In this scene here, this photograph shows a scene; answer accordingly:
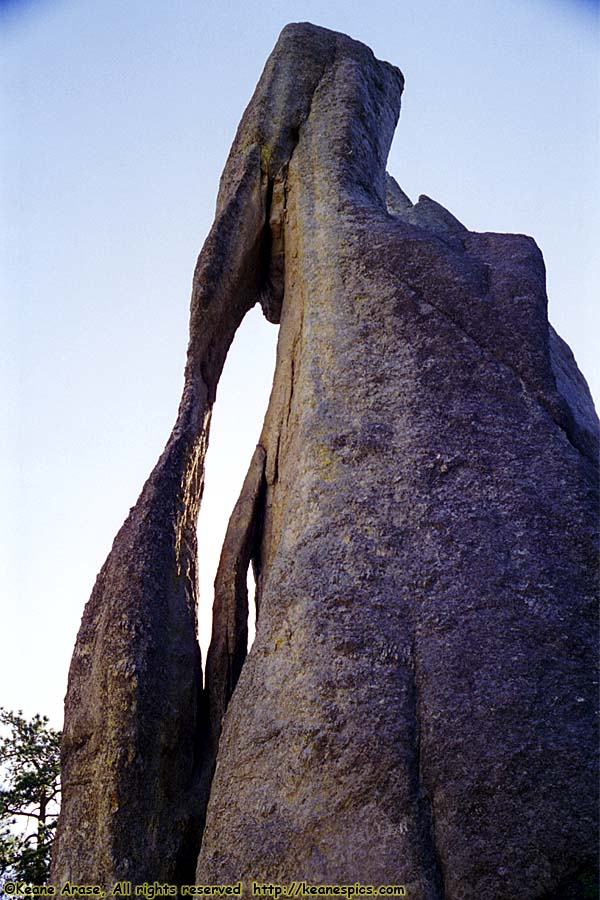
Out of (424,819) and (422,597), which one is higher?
(422,597)

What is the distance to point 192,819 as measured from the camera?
6262mm

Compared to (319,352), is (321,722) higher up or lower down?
lower down

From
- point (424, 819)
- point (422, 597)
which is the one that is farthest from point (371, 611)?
point (424, 819)

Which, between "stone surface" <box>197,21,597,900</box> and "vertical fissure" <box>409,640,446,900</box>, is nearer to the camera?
"vertical fissure" <box>409,640,446,900</box>

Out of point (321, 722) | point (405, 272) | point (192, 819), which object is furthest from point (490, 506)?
point (192, 819)

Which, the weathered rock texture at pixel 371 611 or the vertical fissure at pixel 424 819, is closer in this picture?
the vertical fissure at pixel 424 819

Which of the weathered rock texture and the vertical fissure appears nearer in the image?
the vertical fissure

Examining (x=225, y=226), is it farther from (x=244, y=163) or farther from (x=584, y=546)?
(x=584, y=546)

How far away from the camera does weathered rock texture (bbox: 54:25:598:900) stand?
4.90 metres

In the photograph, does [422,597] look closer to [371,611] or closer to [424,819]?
[371,611]

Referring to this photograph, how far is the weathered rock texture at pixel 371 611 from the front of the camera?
4.90 m

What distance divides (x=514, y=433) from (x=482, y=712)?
79.9 inches

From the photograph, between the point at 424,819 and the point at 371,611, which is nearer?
the point at 424,819

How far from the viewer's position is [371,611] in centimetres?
567
